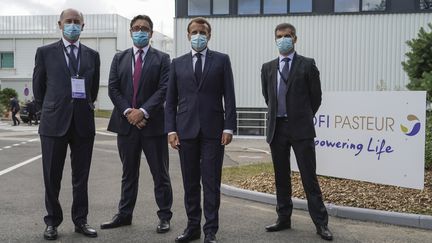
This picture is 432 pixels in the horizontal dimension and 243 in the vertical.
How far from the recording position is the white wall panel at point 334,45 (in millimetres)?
20641

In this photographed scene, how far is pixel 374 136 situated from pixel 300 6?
14.5 m

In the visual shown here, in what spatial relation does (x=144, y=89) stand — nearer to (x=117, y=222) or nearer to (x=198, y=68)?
(x=198, y=68)

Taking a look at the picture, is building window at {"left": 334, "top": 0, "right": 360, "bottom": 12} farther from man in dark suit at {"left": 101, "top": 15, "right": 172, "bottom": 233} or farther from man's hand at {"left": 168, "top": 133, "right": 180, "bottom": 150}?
man's hand at {"left": 168, "top": 133, "right": 180, "bottom": 150}

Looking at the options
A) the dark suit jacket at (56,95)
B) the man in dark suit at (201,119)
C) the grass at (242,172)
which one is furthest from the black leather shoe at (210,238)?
the grass at (242,172)

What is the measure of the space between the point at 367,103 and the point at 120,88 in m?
3.79

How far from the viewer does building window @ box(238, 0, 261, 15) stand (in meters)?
21.6

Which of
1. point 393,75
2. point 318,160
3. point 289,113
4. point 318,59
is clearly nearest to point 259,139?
point 318,59

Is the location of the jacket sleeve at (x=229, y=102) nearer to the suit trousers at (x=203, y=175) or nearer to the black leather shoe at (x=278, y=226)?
the suit trousers at (x=203, y=175)

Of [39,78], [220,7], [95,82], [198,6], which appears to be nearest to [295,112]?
[95,82]

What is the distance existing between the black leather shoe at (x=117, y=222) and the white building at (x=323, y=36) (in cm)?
1624

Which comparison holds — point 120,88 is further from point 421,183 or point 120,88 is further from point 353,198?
point 421,183

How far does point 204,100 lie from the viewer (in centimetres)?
524

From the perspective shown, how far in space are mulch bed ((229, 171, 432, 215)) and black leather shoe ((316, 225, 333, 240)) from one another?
1442 millimetres

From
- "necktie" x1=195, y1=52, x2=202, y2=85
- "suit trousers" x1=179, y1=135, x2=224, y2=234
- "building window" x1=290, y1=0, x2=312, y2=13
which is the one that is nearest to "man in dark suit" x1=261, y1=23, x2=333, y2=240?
"suit trousers" x1=179, y1=135, x2=224, y2=234
